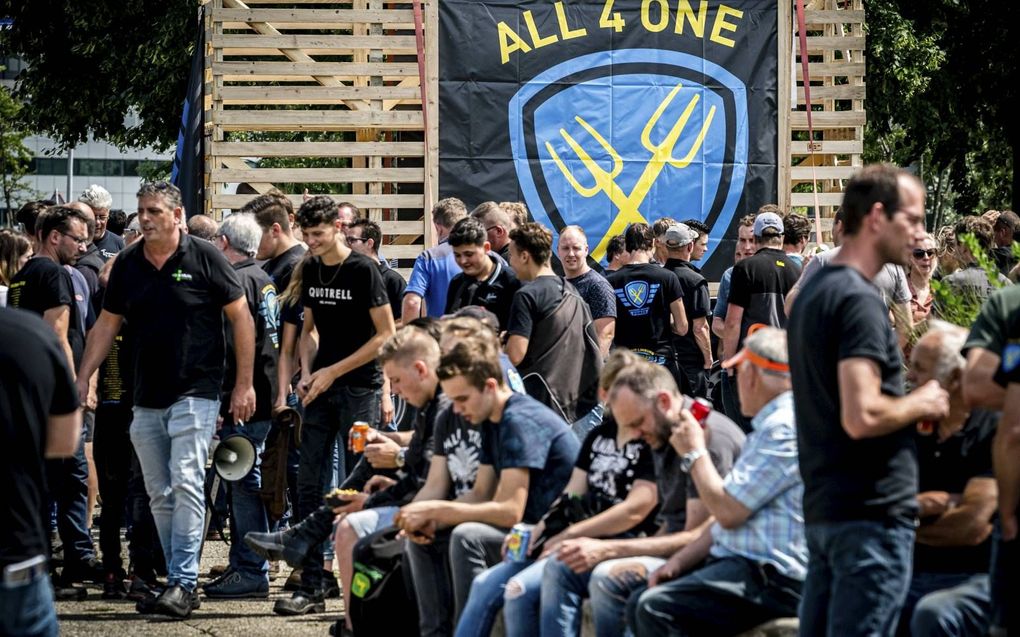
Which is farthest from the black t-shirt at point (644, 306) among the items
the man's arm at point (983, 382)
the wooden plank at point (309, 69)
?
the man's arm at point (983, 382)

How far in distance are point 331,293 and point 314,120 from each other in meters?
6.29

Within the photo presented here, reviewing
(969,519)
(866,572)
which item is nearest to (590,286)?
(969,519)

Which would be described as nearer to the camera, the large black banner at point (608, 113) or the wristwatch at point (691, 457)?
the wristwatch at point (691, 457)

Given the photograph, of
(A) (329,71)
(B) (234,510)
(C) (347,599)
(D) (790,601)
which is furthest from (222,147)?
(D) (790,601)

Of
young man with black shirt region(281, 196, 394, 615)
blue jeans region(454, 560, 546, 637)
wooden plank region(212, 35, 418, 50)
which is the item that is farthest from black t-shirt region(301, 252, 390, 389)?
wooden plank region(212, 35, 418, 50)

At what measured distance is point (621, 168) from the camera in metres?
14.1

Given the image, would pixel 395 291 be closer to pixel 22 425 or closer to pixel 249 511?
pixel 249 511

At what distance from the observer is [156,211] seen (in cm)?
802

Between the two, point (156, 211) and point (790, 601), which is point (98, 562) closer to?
point (156, 211)

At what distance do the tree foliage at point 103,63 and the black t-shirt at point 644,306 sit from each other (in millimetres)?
11768

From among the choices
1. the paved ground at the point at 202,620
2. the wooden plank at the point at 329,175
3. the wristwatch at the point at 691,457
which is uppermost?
the wooden plank at the point at 329,175

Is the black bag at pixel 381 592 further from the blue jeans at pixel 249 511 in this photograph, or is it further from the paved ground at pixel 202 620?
the blue jeans at pixel 249 511

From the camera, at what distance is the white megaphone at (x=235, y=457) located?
8609 mm

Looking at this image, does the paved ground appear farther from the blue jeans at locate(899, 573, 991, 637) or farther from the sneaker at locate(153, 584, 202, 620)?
the blue jeans at locate(899, 573, 991, 637)
